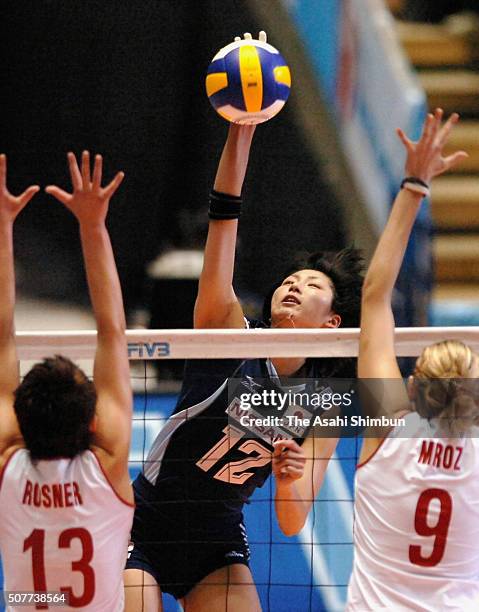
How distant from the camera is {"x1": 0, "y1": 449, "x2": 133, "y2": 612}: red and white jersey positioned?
3264mm

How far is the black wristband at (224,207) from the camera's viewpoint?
14.0 ft

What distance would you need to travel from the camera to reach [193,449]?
171 inches

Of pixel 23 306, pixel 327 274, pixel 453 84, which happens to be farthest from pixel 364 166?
pixel 327 274

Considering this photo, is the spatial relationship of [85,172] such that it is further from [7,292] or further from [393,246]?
[393,246]

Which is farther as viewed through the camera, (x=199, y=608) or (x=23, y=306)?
(x=23, y=306)

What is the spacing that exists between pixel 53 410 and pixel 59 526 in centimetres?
34

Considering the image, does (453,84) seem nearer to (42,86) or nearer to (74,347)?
(42,86)

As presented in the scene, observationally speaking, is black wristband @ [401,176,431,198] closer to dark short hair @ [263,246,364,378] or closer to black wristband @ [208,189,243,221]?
black wristband @ [208,189,243,221]

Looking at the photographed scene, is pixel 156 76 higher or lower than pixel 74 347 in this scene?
higher

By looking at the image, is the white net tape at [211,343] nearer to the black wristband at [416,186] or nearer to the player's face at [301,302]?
the player's face at [301,302]

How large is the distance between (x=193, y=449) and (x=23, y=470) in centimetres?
115
